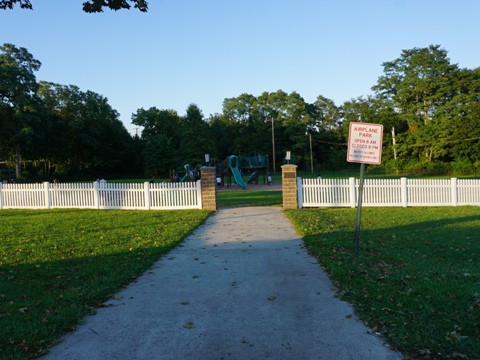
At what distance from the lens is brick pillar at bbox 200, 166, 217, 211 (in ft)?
51.8

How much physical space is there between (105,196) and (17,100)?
42.7 meters

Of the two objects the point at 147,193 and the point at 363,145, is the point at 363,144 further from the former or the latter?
the point at 147,193

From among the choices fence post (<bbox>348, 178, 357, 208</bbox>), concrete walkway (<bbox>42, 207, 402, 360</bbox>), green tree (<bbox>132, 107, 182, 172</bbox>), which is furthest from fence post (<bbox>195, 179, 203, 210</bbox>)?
green tree (<bbox>132, 107, 182, 172</bbox>)

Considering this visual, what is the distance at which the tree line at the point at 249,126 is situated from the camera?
5559cm

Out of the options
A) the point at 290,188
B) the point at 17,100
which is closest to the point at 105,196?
the point at 290,188

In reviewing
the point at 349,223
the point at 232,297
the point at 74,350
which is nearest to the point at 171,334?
the point at 74,350

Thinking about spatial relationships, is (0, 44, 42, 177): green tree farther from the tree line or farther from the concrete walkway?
the concrete walkway

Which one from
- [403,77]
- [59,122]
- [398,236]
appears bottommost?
[398,236]

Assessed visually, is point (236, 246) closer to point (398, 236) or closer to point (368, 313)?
point (398, 236)

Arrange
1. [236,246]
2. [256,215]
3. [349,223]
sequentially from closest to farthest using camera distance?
[236,246] < [349,223] < [256,215]

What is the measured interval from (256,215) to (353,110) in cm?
7071

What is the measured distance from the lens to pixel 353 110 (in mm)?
80188

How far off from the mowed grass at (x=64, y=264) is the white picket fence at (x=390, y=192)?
15.2 feet

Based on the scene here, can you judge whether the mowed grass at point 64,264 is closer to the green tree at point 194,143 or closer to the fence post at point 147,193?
the fence post at point 147,193
